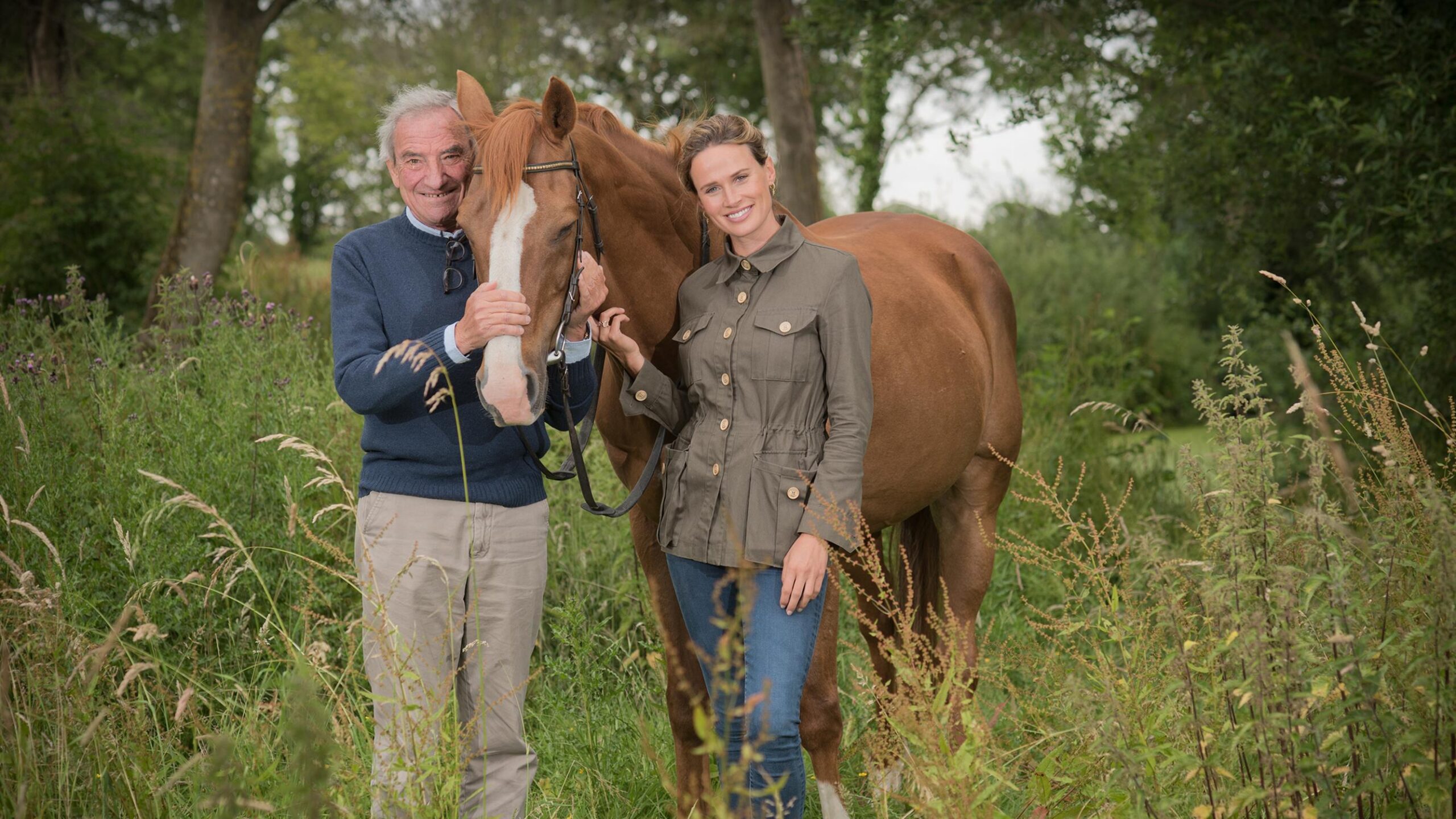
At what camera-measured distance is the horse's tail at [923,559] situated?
163 inches

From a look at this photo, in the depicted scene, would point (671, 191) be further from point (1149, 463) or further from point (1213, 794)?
point (1149, 463)

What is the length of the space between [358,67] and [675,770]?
25.5 meters

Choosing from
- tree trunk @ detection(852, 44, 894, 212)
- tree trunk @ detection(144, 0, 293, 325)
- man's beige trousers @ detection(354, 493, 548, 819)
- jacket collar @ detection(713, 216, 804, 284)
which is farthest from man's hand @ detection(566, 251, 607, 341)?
tree trunk @ detection(144, 0, 293, 325)

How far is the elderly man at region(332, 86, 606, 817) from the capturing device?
266cm

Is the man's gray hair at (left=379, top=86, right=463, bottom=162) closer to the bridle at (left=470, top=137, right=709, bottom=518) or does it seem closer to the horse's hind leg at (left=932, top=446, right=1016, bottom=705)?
the bridle at (left=470, top=137, right=709, bottom=518)

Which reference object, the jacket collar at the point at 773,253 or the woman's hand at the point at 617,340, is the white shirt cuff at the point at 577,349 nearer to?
the woman's hand at the point at 617,340

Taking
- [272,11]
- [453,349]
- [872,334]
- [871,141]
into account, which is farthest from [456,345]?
[272,11]

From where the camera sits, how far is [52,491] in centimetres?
385

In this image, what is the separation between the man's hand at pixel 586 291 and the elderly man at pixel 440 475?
46 mm

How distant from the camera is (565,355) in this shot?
2.55m

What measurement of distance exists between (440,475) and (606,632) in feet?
5.90

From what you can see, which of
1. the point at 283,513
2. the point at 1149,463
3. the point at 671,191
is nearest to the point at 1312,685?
the point at 671,191

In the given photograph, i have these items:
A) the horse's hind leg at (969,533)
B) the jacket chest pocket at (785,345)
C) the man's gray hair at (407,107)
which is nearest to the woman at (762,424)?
the jacket chest pocket at (785,345)

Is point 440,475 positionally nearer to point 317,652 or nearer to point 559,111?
point 317,652
